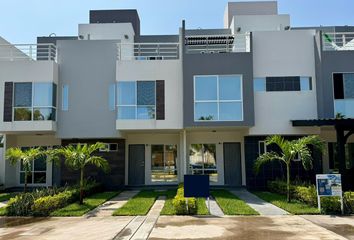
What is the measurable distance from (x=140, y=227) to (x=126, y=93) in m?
9.43

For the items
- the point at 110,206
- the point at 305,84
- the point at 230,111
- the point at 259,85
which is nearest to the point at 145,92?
the point at 230,111

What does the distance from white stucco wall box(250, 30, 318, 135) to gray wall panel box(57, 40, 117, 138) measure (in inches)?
305

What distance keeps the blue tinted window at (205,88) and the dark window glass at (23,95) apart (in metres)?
8.71

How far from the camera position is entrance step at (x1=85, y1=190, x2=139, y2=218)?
459 inches

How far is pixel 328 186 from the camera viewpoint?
11.6 metres

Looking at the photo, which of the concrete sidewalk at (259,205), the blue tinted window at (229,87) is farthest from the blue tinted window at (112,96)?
the concrete sidewalk at (259,205)

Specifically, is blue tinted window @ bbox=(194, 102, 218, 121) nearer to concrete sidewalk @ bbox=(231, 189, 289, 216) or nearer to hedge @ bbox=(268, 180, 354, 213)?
concrete sidewalk @ bbox=(231, 189, 289, 216)

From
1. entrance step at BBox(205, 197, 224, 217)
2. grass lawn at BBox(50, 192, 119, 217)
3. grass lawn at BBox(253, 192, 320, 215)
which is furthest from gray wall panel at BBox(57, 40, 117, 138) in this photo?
grass lawn at BBox(253, 192, 320, 215)

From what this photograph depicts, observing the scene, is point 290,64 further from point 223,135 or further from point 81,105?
point 81,105

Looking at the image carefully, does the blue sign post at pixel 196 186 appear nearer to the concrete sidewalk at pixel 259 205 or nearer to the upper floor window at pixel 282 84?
the concrete sidewalk at pixel 259 205

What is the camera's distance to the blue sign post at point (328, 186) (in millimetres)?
11453

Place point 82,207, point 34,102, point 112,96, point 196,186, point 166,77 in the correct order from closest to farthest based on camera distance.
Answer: point 196,186, point 82,207, point 34,102, point 166,77, point 112,96

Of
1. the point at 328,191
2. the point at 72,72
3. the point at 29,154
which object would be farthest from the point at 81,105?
the point at 328,191

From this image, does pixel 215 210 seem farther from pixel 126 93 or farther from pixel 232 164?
pixel 126 93
